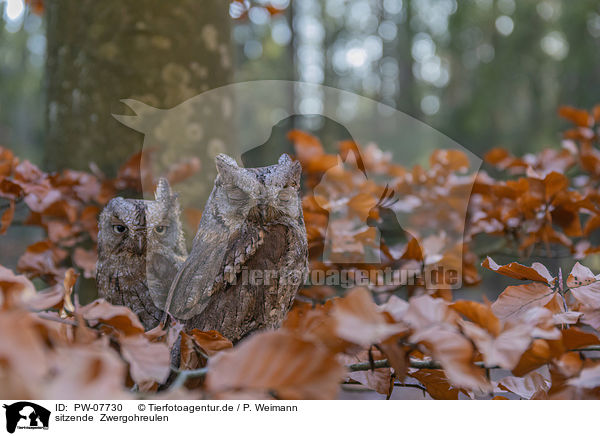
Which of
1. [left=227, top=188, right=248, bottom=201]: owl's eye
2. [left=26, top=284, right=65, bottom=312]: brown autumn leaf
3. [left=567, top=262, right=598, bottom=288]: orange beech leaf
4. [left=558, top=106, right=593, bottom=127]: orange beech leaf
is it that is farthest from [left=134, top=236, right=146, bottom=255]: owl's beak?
[left=558, top=106, right=593, bottom=127]: orange beech leaf

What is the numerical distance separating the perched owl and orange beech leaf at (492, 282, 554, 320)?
1.73ft

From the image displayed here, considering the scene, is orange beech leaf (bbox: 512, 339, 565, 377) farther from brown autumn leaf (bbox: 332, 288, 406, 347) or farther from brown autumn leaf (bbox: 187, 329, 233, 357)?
brown autumn leaf (bbox: 187, 329, 233, 357)

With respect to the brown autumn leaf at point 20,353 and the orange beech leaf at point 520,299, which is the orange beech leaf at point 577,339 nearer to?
the orange beech leaf at point 520,299

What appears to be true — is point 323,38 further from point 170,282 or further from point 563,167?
point 170,282

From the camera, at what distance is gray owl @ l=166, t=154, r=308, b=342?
659 millimetres

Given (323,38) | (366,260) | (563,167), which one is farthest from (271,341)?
(323,38)

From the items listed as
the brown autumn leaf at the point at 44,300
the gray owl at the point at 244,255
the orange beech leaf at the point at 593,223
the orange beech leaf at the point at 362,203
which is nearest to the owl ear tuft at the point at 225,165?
the gray owl at the point at 244,255

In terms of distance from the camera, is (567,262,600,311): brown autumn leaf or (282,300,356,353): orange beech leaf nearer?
(282,300,356,353): orange beech leaf

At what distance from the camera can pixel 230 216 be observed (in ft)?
2.20

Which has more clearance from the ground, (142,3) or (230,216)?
(142,3)

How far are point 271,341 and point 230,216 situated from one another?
1.10ft

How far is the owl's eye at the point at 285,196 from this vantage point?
2.17ft

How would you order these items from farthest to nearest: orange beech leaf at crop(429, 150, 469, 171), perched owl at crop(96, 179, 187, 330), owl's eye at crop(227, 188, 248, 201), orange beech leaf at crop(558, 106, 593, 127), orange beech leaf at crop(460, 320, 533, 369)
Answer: orange beech leaf at crop(558, 106, 593, 127) → orange beech leaf at crop(429, 150, 469, 171) → perched owl at crop(96, 179, 187, 330) → owl's eye at crop(227, 188, 248, 201) → orange beech leaf at crop(460, 320, 533, 369)
